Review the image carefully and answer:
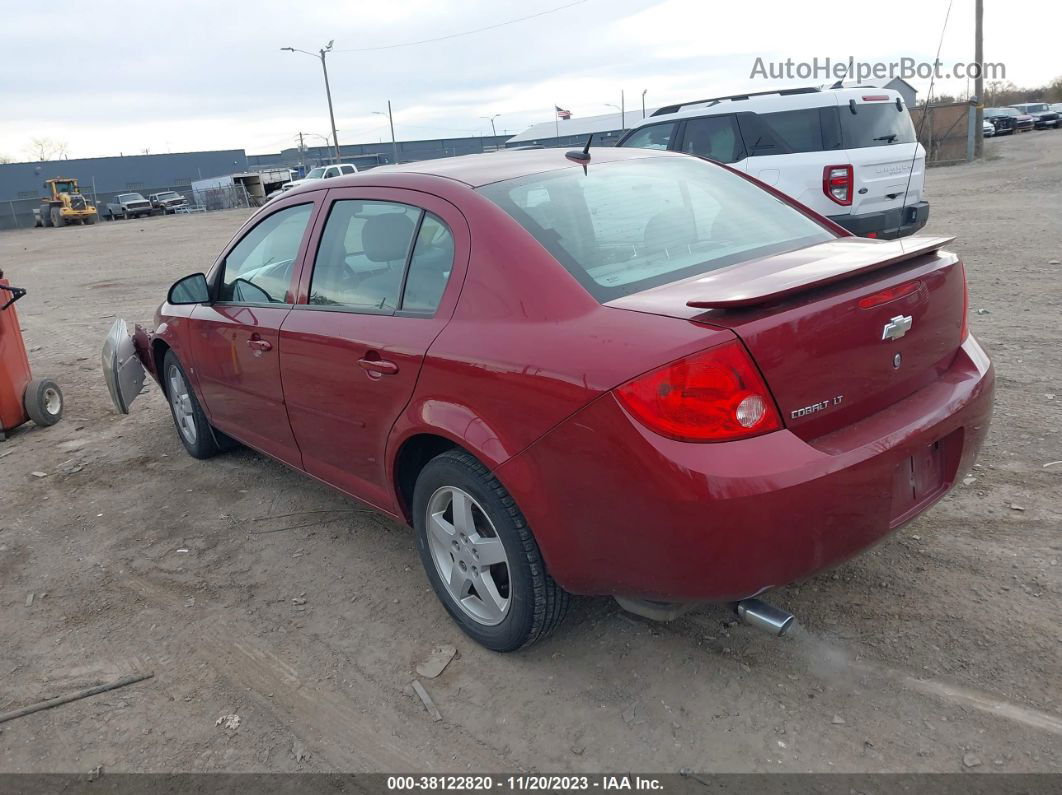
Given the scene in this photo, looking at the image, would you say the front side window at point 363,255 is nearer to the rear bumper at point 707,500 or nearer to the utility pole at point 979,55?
the rear bumper at point 707,500

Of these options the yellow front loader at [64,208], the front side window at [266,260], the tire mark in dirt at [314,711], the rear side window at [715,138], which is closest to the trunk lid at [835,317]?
the tire mark in dirt at [314,711]

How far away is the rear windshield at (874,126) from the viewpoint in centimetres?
922

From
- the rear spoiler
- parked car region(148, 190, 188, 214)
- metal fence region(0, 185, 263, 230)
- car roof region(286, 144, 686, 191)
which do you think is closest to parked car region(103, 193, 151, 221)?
parked car region(148, 190, 188, 214)

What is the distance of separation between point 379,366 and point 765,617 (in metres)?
1.60

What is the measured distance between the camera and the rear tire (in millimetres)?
5086

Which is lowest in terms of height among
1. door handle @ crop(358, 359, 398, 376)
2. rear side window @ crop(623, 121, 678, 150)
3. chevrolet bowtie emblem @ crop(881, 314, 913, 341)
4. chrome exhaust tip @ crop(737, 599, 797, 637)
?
chrome exhaust tip @ crop(737, 599, 797, 637)

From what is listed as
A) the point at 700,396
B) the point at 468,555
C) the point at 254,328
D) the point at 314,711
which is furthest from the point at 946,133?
the point at 314,711

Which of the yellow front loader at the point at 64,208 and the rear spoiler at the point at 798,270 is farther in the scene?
the yellow front loader at the point at 64,208

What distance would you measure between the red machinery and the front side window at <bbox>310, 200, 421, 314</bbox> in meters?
3.74

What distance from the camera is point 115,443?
592 cm

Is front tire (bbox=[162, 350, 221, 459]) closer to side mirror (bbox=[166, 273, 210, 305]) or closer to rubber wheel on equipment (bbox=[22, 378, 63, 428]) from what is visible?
side mirror (bbox=[166, 273, 210, 305])

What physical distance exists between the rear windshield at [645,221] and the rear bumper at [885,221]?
6.07 m

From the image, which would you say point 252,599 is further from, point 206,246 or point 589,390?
point 206,246

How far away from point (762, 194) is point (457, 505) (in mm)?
1872
